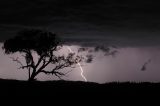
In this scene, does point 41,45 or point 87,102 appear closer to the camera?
point 87,102

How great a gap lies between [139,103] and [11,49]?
4293 centimetres

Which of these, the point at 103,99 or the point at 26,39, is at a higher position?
the point at 26,39

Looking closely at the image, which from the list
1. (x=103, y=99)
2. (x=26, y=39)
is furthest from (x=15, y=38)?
(x=103, y=99)

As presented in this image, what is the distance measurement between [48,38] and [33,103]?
39.6 m

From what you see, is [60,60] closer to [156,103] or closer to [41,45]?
[41,45]

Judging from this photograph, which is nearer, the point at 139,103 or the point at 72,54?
the point at 139,103

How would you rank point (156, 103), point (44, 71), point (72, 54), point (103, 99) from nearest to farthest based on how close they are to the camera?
point (156, 103), point (103, 99), point (44, 71), point (72, 54)

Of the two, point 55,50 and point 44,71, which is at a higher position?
point 55,50

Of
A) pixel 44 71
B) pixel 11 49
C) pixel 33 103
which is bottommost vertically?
pixel 33 103

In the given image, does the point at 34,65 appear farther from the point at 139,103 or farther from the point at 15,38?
the point at 139,103

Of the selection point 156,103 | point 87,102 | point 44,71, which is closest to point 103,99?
point 87,102

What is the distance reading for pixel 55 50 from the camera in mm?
63594

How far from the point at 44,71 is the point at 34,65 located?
2260mm

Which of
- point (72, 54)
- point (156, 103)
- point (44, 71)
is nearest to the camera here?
point (156, 103)
